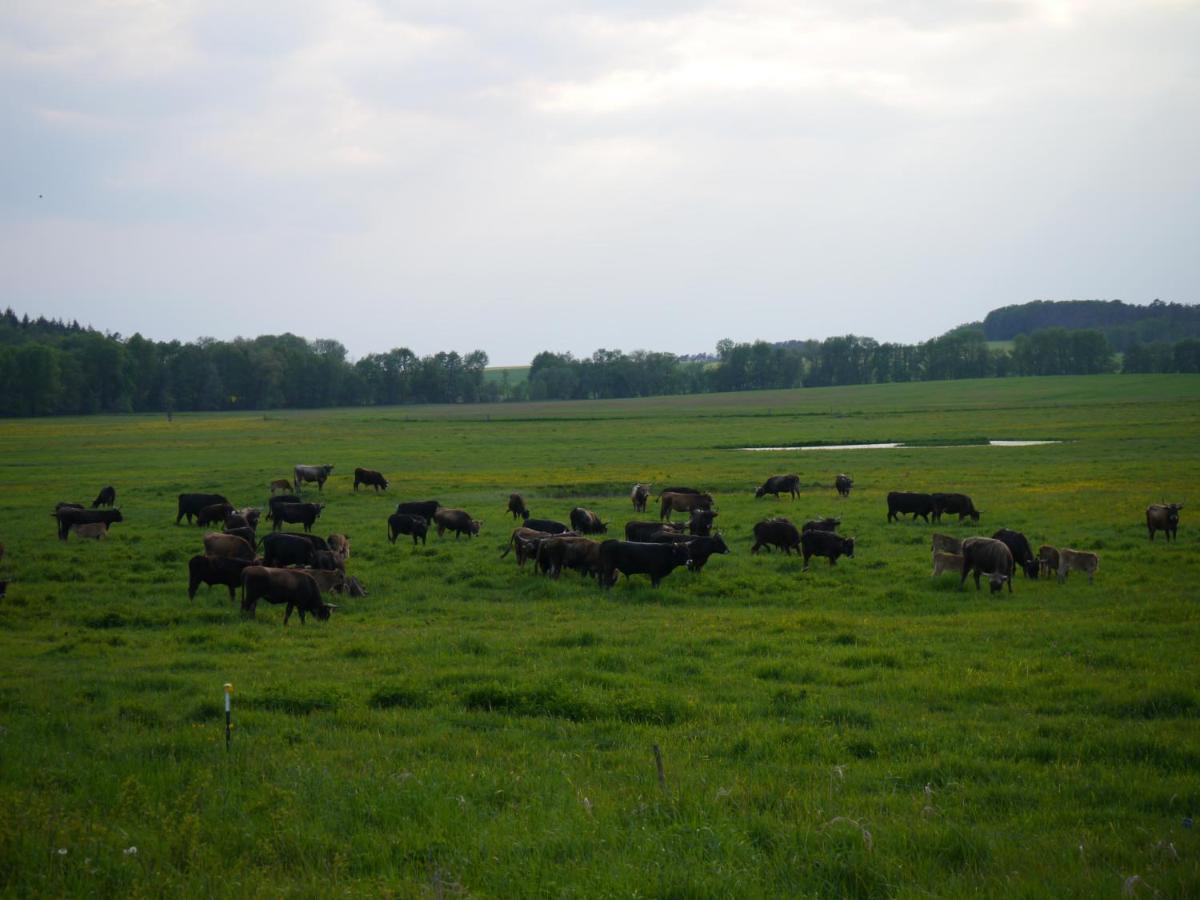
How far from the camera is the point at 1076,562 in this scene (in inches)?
780

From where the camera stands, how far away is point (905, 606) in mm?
17656

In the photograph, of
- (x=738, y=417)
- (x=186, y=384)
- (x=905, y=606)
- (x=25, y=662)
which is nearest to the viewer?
(x=25, y=662)

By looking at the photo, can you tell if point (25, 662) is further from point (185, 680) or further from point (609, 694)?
point (609, 694)

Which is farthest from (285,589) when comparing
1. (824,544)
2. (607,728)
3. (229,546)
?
(824,544)

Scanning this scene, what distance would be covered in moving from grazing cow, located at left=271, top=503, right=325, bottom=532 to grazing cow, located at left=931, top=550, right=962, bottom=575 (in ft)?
60.1

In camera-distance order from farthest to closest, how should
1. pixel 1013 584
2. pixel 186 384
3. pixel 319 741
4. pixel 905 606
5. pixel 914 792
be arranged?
pixel 186 384
pixel 1013 584
pixel 905 606
pixel 319 741
pixel 914 792

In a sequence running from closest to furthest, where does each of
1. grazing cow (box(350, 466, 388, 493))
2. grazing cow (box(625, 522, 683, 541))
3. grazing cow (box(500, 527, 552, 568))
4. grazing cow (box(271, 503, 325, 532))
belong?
1. grazing cow (box(500, 527, 552, 568))
2. grazing cow (box(625, 522, 683, 541))
3. grazing cow (box(271, 503, 325, 532))
4. grazing cow (box(350, 466, 388, 493))

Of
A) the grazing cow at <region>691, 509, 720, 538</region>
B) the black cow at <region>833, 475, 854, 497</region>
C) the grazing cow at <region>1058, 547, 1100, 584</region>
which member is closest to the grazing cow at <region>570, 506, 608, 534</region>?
the grazing cow at <region>691, 509, 720, 538</region>

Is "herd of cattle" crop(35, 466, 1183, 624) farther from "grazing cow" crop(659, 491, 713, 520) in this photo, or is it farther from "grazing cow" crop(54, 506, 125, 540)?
"grazing cow" crop(659, 491, 713, 520)

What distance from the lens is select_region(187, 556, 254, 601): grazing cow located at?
1825 centimetres

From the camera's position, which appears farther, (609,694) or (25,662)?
(25,662)

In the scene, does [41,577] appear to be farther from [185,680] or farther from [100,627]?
[185,680]

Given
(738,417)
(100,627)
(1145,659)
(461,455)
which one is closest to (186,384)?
(738,417)

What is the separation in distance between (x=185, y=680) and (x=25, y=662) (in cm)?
299
